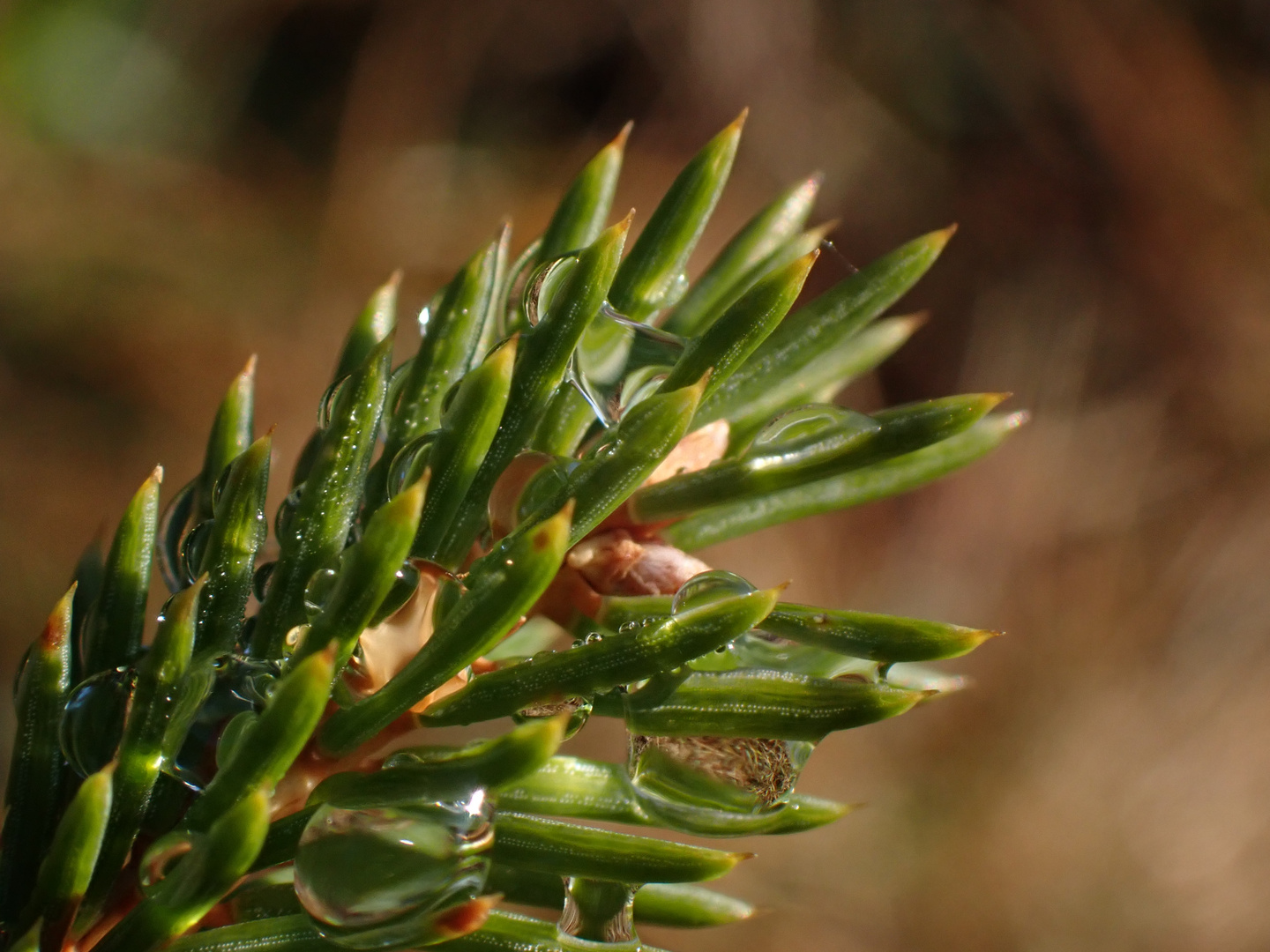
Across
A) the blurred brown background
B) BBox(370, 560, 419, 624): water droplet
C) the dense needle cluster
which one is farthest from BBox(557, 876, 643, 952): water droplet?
the blurred brown background

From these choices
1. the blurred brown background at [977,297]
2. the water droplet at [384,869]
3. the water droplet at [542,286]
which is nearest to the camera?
the water droplet at [384,869]

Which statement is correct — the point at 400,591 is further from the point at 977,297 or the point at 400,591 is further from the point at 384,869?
the point at 977,297

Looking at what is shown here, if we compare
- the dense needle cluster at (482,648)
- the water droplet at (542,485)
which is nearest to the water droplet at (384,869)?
the dense needle cluster at (482,648)

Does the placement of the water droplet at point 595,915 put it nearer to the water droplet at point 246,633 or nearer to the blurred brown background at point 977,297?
the water droplet at point 246,633

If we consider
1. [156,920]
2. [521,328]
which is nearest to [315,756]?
[156,920]

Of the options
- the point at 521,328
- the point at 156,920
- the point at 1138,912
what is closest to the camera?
the point at 156,920

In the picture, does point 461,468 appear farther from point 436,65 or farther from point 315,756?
point 436,65
